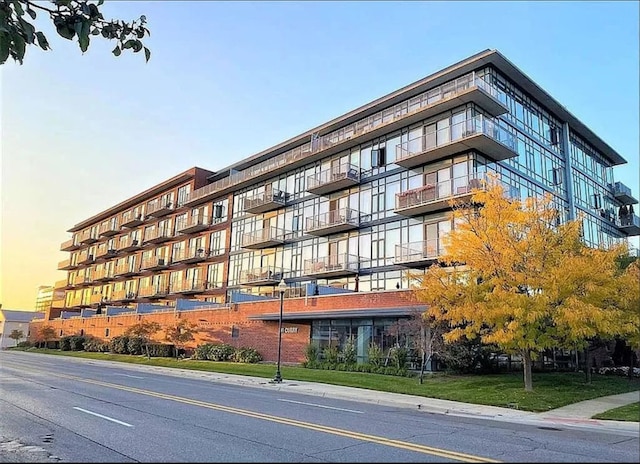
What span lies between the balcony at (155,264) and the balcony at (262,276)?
16.2m

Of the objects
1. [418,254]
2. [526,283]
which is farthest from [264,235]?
[526,283]

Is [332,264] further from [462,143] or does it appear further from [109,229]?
[109,229]

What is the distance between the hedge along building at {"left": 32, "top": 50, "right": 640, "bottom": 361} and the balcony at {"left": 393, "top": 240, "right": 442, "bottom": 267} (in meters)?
0.08

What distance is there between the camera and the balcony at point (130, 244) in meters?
65.3

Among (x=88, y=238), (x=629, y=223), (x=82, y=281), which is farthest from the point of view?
(x=88, y=238)

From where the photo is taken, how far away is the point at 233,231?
161 ft

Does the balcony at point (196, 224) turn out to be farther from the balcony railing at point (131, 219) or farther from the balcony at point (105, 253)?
the balcony at point (105, 253)

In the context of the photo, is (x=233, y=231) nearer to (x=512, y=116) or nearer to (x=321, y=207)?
(x=321, y=207)

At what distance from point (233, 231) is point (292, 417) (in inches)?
1501

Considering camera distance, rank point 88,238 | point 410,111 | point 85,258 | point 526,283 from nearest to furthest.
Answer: point 526,283
point 410,111
point 88,238
point 85,258

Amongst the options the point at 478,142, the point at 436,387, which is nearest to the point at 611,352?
the point at 478,142

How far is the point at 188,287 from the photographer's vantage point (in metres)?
52.4

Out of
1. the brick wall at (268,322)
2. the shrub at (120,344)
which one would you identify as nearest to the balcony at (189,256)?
the brick wall at (268,322)

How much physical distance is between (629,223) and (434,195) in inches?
1036
